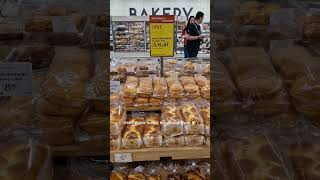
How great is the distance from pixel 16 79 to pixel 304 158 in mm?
609

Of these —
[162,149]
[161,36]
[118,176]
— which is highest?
[161,36]

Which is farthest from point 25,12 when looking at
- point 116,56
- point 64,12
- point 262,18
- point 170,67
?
point 170,67

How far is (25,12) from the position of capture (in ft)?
2.52

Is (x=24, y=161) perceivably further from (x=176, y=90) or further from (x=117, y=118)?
(x=176, y=90)

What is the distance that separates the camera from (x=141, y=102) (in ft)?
5.36

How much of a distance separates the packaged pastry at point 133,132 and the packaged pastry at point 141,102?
0.06 meters

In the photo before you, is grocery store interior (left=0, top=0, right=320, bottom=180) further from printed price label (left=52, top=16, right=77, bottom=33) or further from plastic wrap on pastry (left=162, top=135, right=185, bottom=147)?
plastic wrap on pastry (left=162, top=135, right=185, bottom=147)

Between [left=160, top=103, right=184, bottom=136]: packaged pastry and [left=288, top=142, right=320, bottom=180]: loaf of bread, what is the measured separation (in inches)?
27.1

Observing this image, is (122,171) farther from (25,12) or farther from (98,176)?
(25,12)

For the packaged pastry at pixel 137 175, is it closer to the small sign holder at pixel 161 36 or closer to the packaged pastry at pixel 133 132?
the packaged pastry at pixel 133 132

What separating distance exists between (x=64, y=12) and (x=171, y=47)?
518mm

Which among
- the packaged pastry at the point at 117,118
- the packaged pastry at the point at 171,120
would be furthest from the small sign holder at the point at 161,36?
the packaged pastry at the point at 171,120

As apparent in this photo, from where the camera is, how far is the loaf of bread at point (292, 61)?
808mm

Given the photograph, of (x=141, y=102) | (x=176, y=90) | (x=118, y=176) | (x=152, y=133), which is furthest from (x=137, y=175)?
(x=176, y=90)
